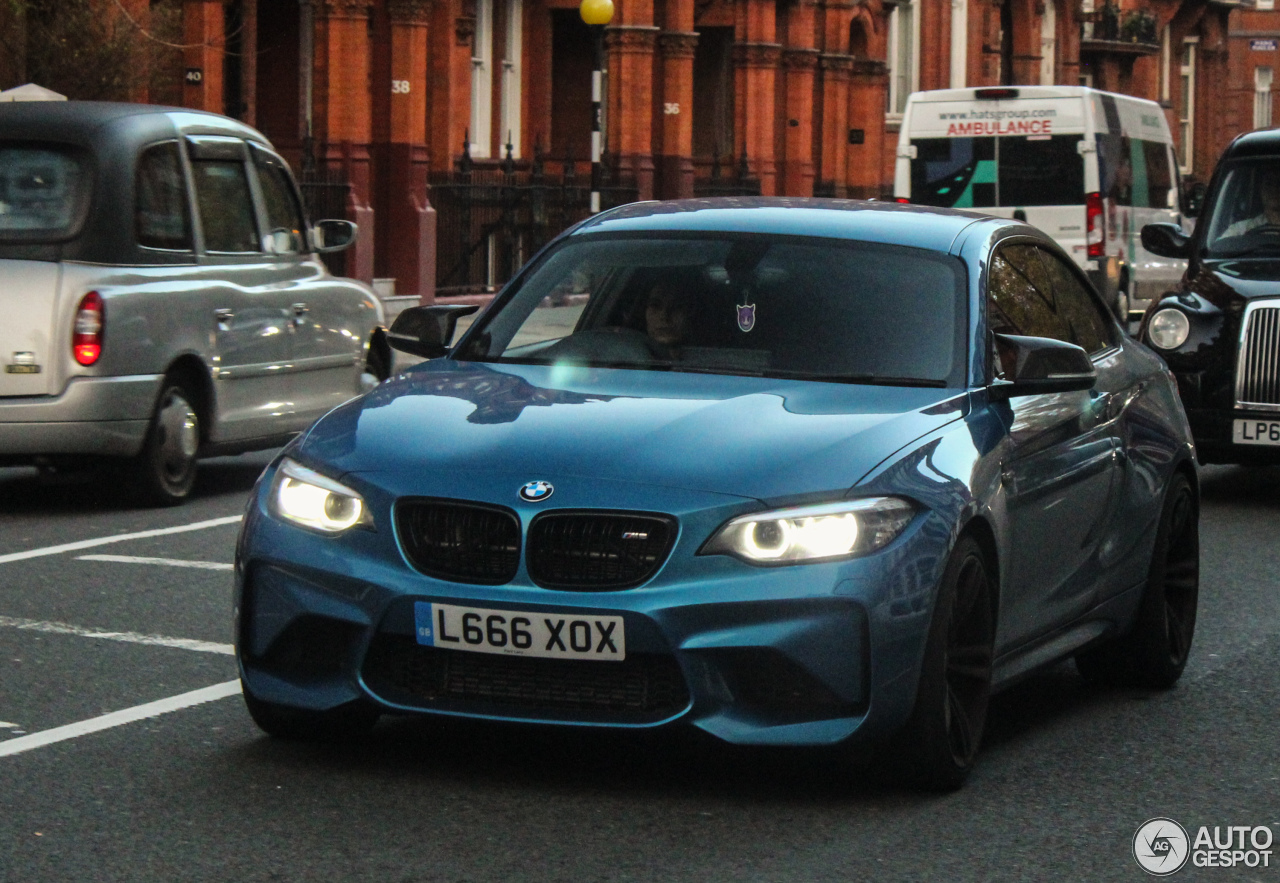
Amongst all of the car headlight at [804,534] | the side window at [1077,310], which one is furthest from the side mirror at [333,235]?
the car headlight at [804,534]

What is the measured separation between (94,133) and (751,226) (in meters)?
5.68

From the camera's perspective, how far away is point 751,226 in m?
7.07

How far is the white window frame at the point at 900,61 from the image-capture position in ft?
180

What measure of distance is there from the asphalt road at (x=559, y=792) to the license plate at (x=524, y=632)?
0.26 m

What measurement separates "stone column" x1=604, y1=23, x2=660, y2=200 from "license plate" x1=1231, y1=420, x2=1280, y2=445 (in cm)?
2618

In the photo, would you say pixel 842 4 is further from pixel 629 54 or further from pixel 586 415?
pixel 586 415

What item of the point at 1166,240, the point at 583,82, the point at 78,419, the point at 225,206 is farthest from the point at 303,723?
the point at 583,82

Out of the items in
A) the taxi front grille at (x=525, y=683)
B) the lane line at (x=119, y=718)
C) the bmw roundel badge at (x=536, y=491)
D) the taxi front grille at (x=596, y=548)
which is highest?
the bmw roundel badge at (x=536, y=491)

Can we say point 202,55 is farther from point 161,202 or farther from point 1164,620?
point 1164,620

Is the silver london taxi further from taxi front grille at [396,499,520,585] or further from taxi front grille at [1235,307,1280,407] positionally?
taxi front grille at [396,499,520,585]

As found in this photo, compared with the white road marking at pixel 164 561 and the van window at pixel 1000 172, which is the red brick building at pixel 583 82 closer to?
the van window at pixel 1000 172

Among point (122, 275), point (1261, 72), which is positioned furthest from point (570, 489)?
point (1261, 72)

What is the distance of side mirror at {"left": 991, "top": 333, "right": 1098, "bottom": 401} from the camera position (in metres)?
6.53

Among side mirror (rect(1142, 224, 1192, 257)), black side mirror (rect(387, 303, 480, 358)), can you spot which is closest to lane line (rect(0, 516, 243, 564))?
black side mirror (rect(387, 303, 480, 358))
